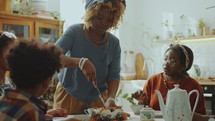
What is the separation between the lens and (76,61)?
5.37ft

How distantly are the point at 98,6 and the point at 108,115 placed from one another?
701 mm

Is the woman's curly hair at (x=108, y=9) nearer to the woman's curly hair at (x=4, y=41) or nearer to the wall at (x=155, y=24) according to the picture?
the woman's curly hair at (x=4, y=41)

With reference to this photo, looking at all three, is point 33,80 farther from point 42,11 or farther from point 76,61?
point 42,11

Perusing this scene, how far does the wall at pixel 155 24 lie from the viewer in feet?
14.7

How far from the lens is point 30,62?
98cm

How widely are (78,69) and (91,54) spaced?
0.13 metres

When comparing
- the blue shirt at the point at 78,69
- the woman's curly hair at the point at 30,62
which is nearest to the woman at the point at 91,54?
the blue shirt at the point at 78,69

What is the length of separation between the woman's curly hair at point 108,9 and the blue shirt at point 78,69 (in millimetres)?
97

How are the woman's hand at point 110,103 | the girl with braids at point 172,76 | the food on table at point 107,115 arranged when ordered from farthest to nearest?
the girl with braids at point 172,76
the woman's hand at point 110,103
the food on table at point 107,115

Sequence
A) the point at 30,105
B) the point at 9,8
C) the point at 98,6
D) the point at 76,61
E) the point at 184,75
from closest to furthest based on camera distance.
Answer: the point at 30,105, the point at 76,61, the point at 98,6, the point at 184,75, the point at 9,8

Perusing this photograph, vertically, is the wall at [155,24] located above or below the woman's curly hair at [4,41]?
above

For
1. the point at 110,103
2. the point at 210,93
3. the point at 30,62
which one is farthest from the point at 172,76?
the point at 210,93

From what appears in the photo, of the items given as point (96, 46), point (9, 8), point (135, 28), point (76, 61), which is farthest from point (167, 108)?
point (135, 28)

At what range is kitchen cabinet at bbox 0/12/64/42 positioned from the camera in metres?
3.70
